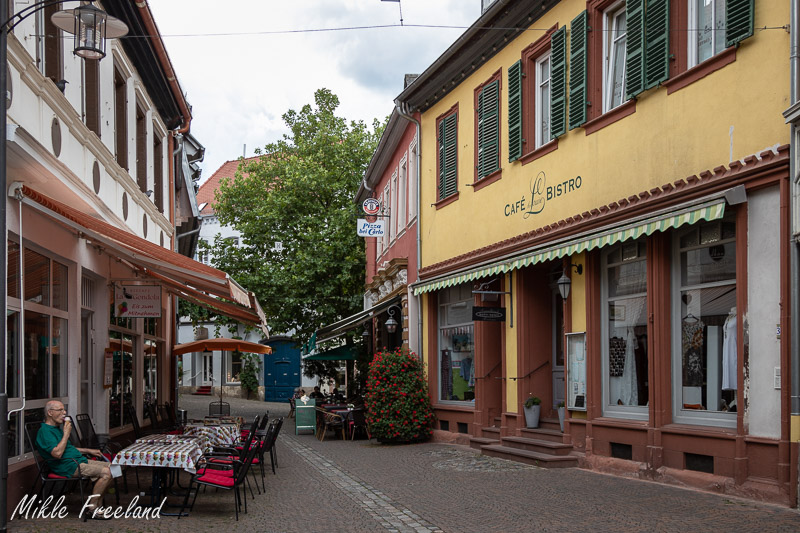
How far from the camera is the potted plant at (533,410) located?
48.2 feet

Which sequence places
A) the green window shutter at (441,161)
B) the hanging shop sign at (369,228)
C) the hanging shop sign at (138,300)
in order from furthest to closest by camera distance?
the hanging shop sign at (369,228), the green window shutter at (441,161), the hanging shop sign at (138,300)

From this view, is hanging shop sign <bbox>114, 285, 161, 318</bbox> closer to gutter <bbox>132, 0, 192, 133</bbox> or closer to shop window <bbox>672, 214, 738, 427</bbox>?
gutter <bbox>132, 0, 192, 133</bbox>

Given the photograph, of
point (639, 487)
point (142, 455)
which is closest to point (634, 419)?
point (639, 487)

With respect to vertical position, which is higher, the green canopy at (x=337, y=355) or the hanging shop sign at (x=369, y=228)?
the hanging shop sign at (x=369, y=228)

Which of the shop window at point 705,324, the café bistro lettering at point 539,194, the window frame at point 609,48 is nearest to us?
the shop window at point 705,324

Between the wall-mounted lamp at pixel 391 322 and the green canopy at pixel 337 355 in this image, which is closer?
the wall-mounted lamp at pixel 391 322

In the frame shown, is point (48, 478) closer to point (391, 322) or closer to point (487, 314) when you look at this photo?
point (487, 314)

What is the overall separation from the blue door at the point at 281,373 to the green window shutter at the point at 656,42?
119 feet

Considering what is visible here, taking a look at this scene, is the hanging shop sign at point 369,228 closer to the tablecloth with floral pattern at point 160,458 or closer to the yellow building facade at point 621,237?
the yellow building facade at point 621,237

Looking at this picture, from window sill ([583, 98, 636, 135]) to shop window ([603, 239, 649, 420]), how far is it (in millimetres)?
1646

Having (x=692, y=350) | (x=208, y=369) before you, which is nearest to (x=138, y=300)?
(x=692, y=350)

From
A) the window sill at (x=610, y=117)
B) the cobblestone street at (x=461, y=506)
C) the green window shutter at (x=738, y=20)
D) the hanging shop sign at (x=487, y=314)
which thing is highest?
→ the green window shutter at (x=738, y=20)

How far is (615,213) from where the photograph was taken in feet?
38.6

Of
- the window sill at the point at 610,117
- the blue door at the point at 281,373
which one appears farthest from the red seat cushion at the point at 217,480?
the blue door at the point at 281,373
